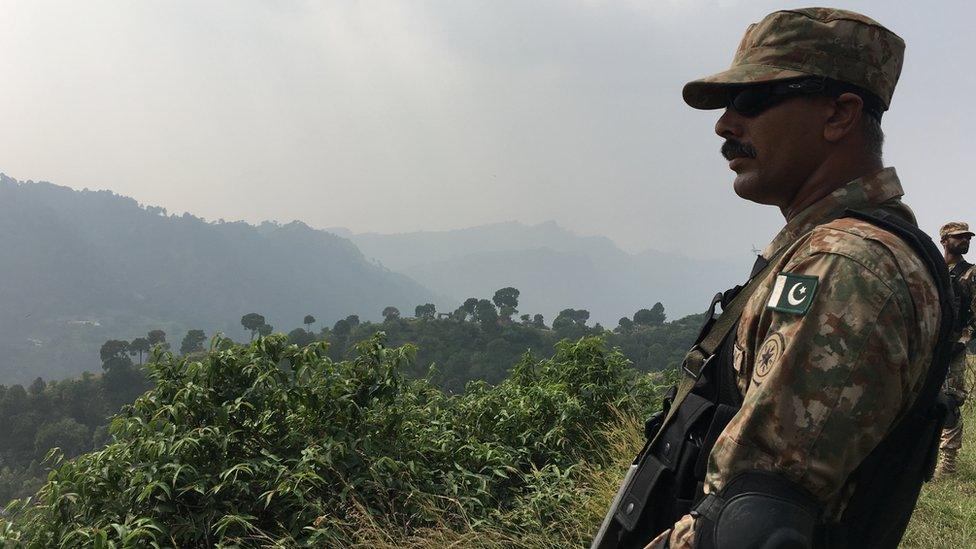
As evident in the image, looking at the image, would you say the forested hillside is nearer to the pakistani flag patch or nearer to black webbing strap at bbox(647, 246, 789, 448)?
black webbing strap at bbox(647, 246, 789, 448)

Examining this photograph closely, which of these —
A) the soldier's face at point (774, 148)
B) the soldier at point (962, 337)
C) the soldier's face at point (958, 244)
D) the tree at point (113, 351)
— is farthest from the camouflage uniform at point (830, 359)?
the tree at point (113, 351)

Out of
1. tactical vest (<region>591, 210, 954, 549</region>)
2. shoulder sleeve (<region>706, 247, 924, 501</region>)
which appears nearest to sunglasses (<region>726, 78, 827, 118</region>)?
tactical vest (<region>591, 210, 954, 549</region>)

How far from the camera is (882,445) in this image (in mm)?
1110

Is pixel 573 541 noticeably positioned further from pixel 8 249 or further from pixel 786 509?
pixel 8 249

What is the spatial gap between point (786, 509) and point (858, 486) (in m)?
0.29

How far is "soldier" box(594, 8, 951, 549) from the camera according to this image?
0.95m

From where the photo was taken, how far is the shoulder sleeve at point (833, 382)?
3.10 feet

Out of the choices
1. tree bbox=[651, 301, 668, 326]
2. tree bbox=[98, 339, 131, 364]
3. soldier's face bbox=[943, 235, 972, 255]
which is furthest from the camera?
tree bbox=[651, 301, 668, 326]

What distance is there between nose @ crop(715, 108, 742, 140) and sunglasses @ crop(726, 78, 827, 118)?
14 mm

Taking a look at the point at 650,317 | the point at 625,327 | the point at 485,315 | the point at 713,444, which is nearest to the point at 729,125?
the point at 713,444

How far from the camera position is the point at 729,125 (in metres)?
1.37

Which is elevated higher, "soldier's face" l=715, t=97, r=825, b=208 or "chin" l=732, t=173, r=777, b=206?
"soldier's face" l=715, t=97, r=825, b=208

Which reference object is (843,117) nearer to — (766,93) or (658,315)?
(766,93)

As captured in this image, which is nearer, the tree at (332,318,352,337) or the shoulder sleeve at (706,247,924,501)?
the shoulder sleeve at (706,247,924,501)
